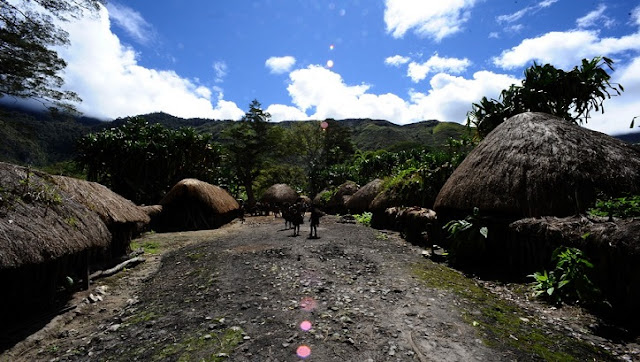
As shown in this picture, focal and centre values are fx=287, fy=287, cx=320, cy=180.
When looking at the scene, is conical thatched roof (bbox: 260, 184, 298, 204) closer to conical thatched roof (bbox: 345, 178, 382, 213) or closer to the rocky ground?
conical thatched roof (bbox: 345, 178, 382, 213)

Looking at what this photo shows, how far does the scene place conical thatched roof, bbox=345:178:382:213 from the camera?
2845 centimetres

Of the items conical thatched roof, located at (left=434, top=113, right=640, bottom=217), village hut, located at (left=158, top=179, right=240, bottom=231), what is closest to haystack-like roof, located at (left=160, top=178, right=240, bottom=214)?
village hut, located at (left=158, top=179, right=240, bottom=231)

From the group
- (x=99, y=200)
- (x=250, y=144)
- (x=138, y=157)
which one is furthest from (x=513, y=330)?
(x=250, y=144)

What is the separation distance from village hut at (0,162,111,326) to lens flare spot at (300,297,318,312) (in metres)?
5.64

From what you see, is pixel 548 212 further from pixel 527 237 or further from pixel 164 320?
pixel 164 320

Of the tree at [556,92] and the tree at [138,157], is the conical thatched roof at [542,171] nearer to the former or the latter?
the tree at [556,92]

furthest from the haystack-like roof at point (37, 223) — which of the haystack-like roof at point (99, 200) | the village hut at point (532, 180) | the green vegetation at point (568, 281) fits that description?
the village hut at point (532, 180)

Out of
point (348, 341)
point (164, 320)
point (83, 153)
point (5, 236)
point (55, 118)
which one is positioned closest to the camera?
point (348, 341)

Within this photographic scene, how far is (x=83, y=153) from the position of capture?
2666 cm

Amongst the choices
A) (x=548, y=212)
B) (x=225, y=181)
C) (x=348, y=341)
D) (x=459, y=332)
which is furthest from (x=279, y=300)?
(x=225, y=181)

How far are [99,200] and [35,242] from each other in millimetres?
5366

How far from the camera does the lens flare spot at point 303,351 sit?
466 centimetres

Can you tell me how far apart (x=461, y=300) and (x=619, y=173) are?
22.9 ft

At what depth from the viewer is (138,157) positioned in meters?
26.9
